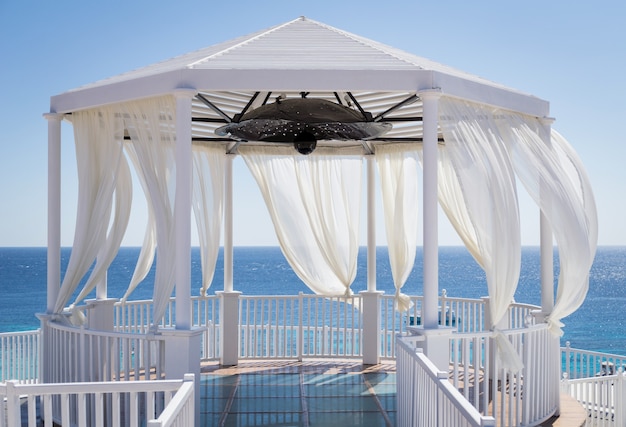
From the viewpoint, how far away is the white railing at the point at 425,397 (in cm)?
394

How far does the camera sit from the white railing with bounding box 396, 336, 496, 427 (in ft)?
12.9

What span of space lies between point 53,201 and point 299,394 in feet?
11.3

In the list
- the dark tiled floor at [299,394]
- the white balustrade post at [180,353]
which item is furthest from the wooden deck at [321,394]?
the white balustrade post at [180,353]

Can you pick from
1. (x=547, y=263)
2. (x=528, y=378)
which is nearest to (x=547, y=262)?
(x=547, y=263)

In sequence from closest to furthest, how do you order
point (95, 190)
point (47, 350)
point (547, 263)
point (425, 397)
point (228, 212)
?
point (425, 397), point (95, 190), point (47, 350), point (547, 263), point (228, 212)

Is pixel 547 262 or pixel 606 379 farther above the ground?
pixel 547 262

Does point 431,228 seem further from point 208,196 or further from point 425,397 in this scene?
point 208,196

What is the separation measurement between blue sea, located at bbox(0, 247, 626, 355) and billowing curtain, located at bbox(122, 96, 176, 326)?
4369 centimetres

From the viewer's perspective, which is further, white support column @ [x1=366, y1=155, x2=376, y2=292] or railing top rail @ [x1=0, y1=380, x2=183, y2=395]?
white support column @ [x1=366, y1=155, x2=376, y2=292]

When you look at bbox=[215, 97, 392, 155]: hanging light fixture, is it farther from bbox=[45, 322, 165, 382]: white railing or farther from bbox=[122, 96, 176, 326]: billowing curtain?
bbox=[45, 322, 165, 382]: white railing

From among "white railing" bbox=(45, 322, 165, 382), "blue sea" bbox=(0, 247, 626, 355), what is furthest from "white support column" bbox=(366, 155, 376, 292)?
"blue sea" bbox=(0, 247, 626, 355)

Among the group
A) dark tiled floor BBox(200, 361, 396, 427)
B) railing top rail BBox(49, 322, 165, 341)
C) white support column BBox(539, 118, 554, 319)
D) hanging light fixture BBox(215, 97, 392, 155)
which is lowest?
dark tiled floor BBox(200, 361, 396, 427)

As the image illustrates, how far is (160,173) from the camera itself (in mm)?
6898

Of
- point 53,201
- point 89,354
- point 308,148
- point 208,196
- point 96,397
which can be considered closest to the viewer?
point 96,397
